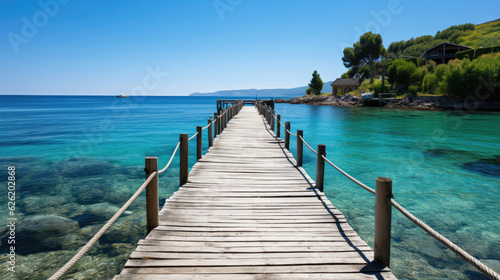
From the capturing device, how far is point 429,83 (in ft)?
175

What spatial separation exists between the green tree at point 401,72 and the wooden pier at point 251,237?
2347 inches

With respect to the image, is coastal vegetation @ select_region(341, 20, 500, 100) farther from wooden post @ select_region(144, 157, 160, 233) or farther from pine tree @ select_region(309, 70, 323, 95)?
wooden post @ select_region(144, 157, 160, 233)

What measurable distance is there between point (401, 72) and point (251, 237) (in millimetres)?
62952

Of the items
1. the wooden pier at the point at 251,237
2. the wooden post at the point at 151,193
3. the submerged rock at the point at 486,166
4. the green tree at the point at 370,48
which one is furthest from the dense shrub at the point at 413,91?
the wooden post at the point at 151,193

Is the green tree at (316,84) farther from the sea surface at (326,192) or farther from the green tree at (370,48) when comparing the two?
the sea surface at (326,192)

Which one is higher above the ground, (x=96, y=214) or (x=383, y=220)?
(x=383, y=220)

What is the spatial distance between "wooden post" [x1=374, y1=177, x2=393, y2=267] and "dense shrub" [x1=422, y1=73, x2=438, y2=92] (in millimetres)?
60180

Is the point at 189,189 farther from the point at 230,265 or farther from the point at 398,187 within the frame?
the point at 398,187

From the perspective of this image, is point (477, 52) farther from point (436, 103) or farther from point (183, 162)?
point (183, 162)

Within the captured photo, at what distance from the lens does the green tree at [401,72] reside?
56.6 m

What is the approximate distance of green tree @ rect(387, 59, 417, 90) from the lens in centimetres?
5661

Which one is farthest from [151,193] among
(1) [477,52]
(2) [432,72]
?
(2) [432,72]

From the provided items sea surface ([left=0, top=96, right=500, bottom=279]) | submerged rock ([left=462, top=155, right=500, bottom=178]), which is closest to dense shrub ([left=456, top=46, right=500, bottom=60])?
sea surface ([left=0, top=96, right=500, bottom=279])

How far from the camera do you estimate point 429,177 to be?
39.7 feet
